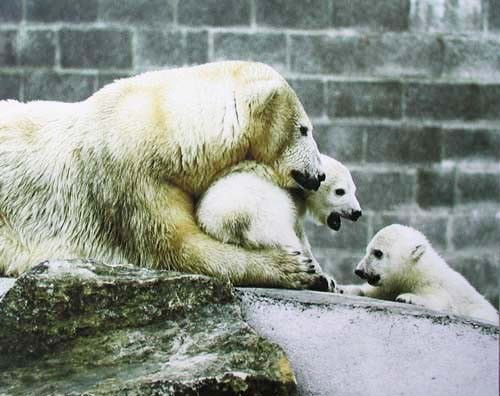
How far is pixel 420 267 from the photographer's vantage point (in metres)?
3.86

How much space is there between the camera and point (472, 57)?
22.6 feet

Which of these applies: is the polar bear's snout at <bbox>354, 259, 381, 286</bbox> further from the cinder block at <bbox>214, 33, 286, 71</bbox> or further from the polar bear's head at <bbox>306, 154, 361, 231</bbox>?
the cinder block at <bbox>214, 33, 286, 71</bbox>

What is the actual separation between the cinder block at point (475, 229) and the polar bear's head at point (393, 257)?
9.67ft

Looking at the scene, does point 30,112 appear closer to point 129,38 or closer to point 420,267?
point 420,267

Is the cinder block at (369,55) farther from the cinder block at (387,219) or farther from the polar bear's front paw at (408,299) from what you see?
the polar bear's front paw at (408,299)

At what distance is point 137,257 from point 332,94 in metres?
3.78

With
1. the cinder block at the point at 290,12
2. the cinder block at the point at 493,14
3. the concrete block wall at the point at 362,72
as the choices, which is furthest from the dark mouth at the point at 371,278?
the cinder block at the point at 493,14

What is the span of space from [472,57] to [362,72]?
838 mm

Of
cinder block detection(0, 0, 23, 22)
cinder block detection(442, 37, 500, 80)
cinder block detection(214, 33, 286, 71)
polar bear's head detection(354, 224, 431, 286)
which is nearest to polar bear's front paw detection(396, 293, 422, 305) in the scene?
polar bear's head detection(354, 224, 431, 286)

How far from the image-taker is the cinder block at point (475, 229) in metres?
6.87

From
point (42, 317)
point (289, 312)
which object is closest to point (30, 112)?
point (42, 317)

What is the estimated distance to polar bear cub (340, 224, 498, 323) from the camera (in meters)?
3.80

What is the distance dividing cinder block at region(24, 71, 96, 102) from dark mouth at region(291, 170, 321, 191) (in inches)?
143

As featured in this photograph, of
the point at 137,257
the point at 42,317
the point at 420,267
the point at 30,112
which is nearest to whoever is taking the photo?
the point at 42,317
